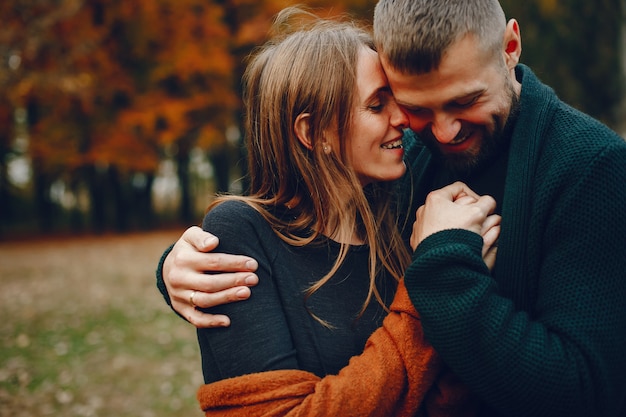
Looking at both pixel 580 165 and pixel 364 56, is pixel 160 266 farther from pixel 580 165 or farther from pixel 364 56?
pixel 580 165

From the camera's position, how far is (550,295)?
1729mm

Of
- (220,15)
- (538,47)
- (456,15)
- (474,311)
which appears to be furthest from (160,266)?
(220,15)

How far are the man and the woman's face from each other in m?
0.10

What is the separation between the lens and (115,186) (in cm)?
2162

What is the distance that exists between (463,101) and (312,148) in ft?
2.00

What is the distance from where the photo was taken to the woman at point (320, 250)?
72.3 inches

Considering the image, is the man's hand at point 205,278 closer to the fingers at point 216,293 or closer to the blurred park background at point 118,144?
the fingers at point 216,293

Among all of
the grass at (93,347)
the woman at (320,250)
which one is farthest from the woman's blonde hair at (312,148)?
the grass at (93,347)

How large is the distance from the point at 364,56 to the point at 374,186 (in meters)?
0.56

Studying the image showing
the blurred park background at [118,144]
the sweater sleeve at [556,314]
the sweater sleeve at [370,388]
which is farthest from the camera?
the blurred park background at [118,144]

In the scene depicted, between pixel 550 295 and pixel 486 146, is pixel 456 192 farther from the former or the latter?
pixel 550 295

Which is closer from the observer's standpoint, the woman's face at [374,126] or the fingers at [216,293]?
the fingers at [216,293]

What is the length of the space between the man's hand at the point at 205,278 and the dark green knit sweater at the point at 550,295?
55 cm

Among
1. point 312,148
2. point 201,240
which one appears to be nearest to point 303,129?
point 312,148
